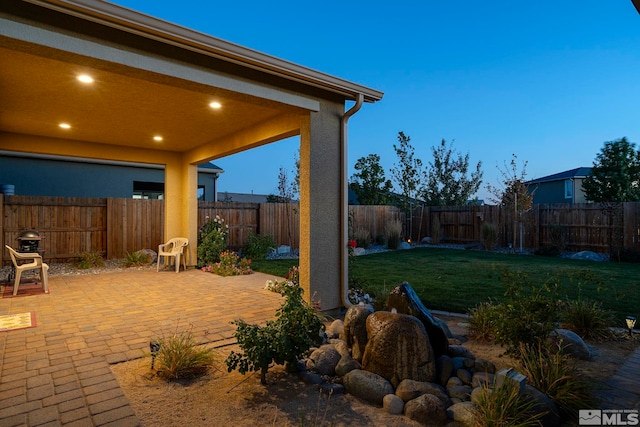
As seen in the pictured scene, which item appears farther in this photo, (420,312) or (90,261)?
(90,261)

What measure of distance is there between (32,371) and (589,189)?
71.0 feet

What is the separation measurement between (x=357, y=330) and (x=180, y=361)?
4.78ft

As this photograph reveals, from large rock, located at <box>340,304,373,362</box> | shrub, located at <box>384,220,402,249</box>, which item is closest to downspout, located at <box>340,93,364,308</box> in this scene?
large rock, located at <box>340,304,373,362</box>

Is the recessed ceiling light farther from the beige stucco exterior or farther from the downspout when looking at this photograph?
the downspout

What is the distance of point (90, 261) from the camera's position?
28.0ft

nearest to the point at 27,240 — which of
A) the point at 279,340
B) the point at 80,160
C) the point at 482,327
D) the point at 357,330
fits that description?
the point at 279,340


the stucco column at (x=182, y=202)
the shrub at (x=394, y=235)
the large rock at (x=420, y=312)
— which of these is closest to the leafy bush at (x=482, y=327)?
the large rock at (x=420, y=312)

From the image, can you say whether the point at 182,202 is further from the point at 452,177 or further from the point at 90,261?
the point at 452,177

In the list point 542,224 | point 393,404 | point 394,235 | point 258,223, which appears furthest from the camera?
point 394,235

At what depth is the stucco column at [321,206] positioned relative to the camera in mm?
4477

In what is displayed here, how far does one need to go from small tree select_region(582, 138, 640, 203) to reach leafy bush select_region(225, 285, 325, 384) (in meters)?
18.9

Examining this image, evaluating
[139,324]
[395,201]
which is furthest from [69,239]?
[395,201]

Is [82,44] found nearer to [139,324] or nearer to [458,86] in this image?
[139,324]

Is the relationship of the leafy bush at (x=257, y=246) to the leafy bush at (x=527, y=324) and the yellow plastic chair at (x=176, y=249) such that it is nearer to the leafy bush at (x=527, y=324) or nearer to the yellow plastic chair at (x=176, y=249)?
the yellow plastic chair at (x=176, y=249)
